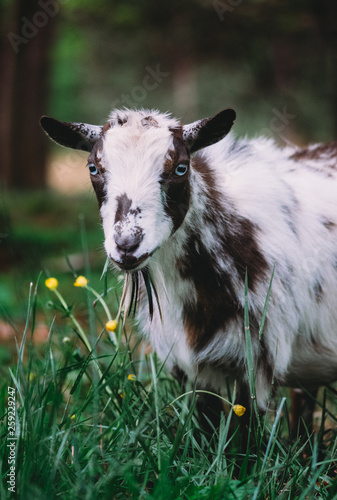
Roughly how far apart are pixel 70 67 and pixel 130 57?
7.15 metres

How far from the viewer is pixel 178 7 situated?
8719 millimetres

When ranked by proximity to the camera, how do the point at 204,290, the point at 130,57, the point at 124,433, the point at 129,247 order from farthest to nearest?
the point at 130,57 → the point at 204,290 → the point at 124,433 → the point at 129,247

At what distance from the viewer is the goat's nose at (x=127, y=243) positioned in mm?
2355

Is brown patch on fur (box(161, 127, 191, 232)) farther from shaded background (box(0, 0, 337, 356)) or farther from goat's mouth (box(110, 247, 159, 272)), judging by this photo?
shaded background (box(0, 0, 337, 356))

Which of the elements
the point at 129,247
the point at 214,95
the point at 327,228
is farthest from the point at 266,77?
the point at 214,95

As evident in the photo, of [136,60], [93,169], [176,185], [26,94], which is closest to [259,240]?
[176,185]

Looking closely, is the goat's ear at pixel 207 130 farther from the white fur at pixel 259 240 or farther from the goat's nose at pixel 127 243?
the goat's nose at pixel 127 243

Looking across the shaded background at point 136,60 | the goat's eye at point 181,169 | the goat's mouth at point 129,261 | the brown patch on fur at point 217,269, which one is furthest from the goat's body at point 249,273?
the shaded background at point 136,60

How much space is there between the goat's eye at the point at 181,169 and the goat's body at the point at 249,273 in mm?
149

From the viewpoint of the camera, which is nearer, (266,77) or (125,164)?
(125,164)

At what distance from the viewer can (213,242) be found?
2.85 meters

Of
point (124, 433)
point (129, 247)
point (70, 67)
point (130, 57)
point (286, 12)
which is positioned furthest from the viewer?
point (70, 67)

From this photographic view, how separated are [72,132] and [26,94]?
825cm

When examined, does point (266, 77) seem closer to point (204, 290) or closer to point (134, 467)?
point (204, 290)
